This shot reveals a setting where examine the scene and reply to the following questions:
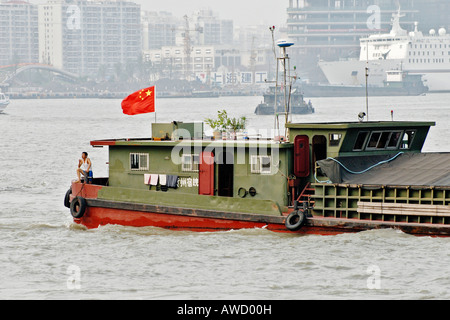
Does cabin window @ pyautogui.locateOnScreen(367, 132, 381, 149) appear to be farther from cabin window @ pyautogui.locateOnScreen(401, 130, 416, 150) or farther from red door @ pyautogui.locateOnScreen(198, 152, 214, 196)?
red door @ pyautogui.locateOnScreen(198, 152, 214, 196)

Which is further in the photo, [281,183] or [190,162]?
[190,162]

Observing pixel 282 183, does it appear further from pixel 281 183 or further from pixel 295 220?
pixel 295 220

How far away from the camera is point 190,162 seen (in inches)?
1045

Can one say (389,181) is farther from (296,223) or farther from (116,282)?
(116,282)

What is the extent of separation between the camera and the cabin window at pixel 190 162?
2642 cm

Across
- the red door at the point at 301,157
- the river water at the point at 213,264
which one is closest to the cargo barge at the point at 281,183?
the red door at the point at 301,157

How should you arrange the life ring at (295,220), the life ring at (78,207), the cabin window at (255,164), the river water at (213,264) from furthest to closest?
the life ring at (78,207)
the cabin window at (255,164)
the life ring at (295,220)
the river water at (213,264)

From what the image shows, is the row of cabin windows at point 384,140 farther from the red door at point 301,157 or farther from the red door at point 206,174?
the red door at point 206,174

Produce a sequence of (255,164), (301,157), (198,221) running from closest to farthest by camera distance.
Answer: (301,157) → (255,164) → (198,221)

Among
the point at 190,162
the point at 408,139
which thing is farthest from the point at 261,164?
the point at 408,139

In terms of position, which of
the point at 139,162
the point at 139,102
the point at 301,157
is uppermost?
the point at 139,102

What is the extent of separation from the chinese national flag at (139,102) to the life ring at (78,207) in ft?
9.94

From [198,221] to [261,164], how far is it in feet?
7.80
